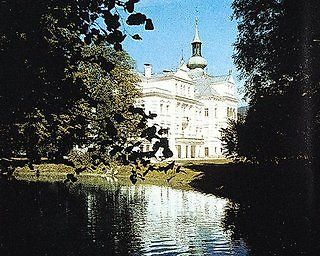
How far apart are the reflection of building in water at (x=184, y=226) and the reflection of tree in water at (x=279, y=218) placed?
531 mm

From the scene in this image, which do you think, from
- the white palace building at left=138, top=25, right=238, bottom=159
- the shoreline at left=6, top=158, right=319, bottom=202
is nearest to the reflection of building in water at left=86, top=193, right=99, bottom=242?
the shoreline at left=6, top=158, right=319, bottom=202

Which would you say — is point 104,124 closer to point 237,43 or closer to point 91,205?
point 91,205

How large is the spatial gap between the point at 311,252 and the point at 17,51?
9011 mm

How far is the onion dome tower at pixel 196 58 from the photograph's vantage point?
295ft

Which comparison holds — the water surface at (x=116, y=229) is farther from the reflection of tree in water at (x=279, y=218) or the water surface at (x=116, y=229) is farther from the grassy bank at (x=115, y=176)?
the grassy bank at (x=115, y=176)

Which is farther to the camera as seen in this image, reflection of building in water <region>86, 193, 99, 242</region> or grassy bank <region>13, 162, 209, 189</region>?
grassy bank <region>13, 162, 209, 189</region>

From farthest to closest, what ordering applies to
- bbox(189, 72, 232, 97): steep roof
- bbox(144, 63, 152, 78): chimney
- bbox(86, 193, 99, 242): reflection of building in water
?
bbox(189, 72, 232, 97): steep roof < bbox(144, 63, 152, 78): chimney < bbox(86, 193, 99, 242): reflection of building in water

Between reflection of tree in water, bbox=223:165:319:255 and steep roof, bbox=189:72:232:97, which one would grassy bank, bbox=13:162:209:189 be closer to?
reflection of tree in water, bbox=223:165:319:255

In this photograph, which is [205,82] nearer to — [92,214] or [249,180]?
[249,180]

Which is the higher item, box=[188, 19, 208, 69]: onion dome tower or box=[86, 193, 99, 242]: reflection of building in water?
box=[188, 19, 208, 69]: onion dome tower

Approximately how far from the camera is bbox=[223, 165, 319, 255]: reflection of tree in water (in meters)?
11.6

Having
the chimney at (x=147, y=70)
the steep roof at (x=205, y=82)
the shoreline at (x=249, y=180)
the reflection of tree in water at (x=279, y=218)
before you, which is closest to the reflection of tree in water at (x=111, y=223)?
the shoreline at (x=249, y=180)

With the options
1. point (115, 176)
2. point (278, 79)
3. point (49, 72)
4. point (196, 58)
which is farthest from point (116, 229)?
point (196, 58)

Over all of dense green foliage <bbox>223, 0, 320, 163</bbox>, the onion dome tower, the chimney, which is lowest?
dense green foliage <bbox>223, 0, 320, 163</bbox>
